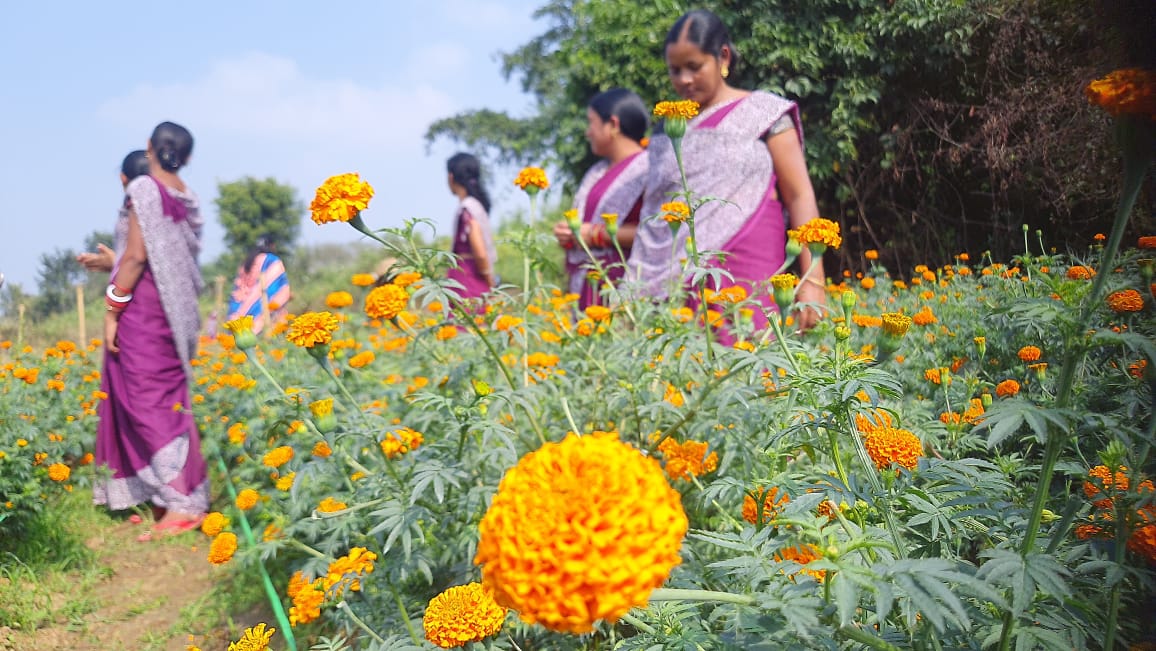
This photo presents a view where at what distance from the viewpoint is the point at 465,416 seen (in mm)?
1298

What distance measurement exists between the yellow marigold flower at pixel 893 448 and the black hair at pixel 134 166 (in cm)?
370

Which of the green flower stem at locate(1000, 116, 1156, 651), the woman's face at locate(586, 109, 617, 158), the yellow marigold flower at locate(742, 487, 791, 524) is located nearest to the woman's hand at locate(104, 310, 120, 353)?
the woman's face at locate(586, 109, 617, 158)

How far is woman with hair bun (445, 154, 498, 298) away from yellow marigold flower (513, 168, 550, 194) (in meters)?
2.15

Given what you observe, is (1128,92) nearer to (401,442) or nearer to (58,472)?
(401,442)

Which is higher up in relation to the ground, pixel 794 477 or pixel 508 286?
pixel 508 286

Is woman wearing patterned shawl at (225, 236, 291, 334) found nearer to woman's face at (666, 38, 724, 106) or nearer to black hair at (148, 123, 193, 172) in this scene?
black hair at (148, 123, 193, 172)

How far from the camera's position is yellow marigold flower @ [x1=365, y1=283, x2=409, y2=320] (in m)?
1.47

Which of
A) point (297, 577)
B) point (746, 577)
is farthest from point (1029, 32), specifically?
point (297, 577)

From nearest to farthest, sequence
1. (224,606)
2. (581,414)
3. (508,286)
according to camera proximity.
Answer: (508,286)
(581,414)
(224,606)

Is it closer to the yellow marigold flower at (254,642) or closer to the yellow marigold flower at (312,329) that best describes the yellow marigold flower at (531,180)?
the yellow marigold flower at (312,329)

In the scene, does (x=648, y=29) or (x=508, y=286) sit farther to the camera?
(x=648, y=29)

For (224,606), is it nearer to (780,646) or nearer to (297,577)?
(297,577)

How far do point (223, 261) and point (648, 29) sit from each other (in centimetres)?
2104

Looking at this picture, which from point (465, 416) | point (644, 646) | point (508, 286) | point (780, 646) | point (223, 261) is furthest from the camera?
point (223, 261)
